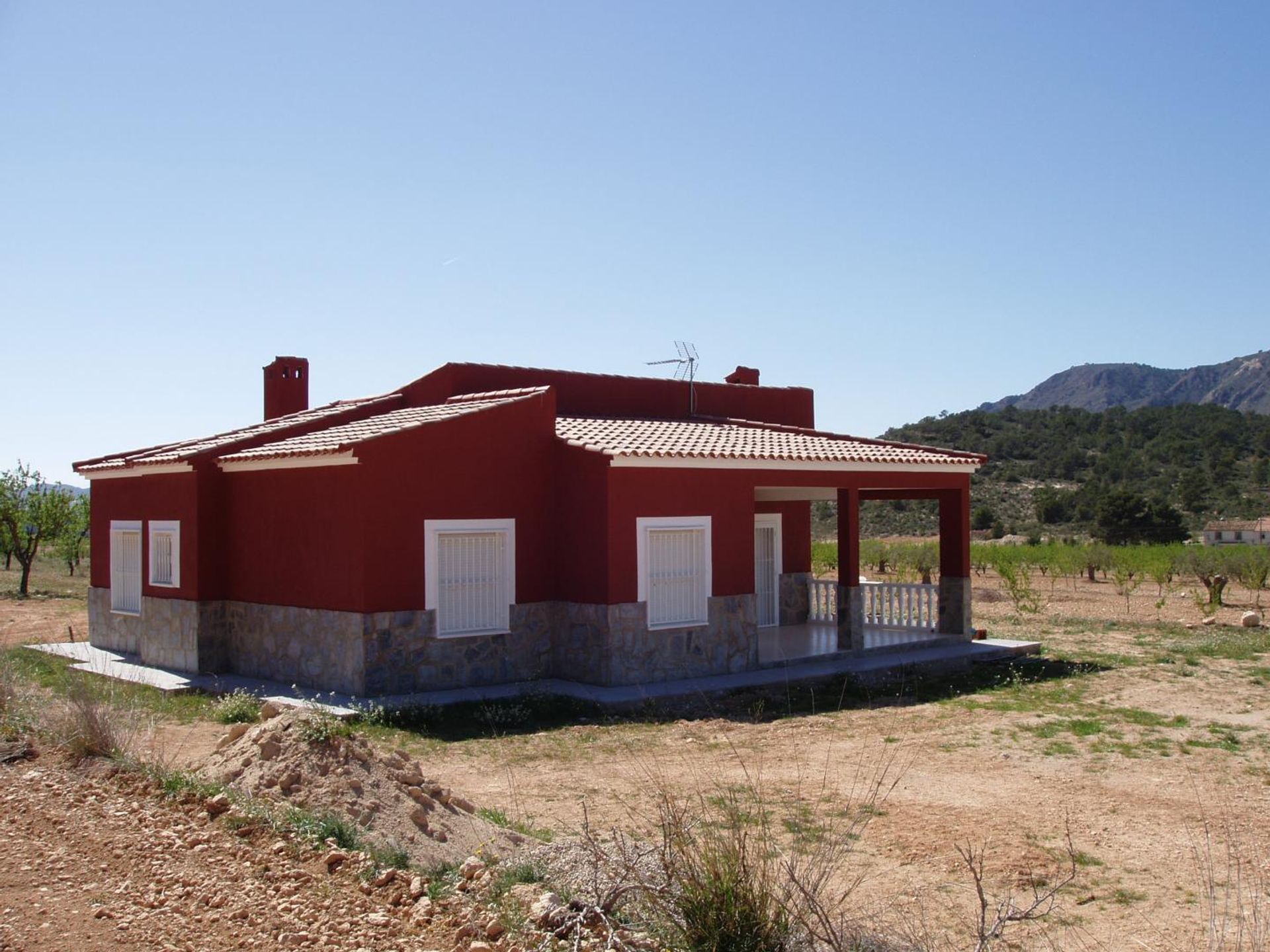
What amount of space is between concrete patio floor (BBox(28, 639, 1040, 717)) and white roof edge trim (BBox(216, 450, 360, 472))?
2397mm

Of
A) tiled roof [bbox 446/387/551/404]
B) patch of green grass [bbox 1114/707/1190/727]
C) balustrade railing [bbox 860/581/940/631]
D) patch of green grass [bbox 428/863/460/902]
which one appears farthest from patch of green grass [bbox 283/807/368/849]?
balustrade railing [bbox 860/581/940/631]

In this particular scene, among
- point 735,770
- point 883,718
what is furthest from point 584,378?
point 735,770

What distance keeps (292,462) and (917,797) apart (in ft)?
25.1

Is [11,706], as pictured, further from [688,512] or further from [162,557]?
[688,512]

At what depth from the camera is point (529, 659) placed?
1261 centimetres

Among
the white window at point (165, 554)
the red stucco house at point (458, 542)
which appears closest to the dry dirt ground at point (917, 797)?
the red stucco house at point (458, 542)

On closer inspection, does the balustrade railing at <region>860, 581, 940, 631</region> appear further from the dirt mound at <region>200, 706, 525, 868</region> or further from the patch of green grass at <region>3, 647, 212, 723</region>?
the dirt mound at <region>200, 706, 525, 868</region>

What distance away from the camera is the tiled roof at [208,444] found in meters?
13.9

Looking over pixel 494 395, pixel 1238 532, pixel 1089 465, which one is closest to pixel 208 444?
pixel 494 395

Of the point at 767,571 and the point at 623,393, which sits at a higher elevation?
the point at 623,393

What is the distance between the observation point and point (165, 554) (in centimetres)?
1413

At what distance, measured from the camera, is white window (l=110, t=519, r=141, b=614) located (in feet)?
49.0

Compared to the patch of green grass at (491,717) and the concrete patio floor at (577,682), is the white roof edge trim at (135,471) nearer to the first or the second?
the concrete patio floor at (577,682)

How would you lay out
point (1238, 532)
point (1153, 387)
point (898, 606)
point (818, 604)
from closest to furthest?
Result: point (898, 606), point (818, 604), point (1238, 532), point (1153, 387)
